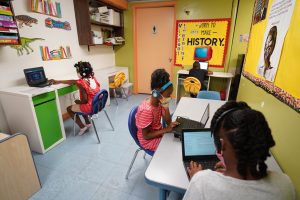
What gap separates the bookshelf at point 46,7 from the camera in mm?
2391

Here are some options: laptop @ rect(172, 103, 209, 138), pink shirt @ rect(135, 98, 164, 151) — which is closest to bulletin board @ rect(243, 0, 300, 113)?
laptop @ rect(172, 103, 209, 138)

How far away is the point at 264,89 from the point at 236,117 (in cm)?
97

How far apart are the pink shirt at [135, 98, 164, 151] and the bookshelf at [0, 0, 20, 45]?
1.74 metres

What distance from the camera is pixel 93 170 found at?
1894mm

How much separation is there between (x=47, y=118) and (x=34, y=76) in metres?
0.61

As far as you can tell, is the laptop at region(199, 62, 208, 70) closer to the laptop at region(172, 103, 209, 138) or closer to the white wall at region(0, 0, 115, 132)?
the white wall at region(0, 0, 115, 132)

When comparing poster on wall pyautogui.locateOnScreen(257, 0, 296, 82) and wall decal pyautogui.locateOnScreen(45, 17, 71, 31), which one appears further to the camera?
wall decal pyautogui.locateOnScreen(45, 17, 71, 31)

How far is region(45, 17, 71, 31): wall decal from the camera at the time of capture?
2657mm

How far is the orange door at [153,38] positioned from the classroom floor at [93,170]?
7.70 ft

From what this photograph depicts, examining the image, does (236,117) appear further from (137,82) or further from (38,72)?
(137,82)

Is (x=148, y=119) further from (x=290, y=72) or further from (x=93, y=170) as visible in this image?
(x=93, y=170)

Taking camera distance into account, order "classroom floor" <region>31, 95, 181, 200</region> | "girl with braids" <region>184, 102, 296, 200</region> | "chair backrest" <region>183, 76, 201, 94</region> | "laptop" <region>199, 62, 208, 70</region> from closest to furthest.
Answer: "girl with braids" <region>184, 102, 296, 200</region> < "classroom floor" <region>31, 95, 181, 200</region> < "chair backrest" <region>183, 76, 201, 94</region> < "laptop" <region>199, 62, 208, 70</region>

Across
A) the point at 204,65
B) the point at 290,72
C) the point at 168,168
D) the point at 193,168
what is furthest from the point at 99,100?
the point at 204,65

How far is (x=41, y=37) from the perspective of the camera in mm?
2586
